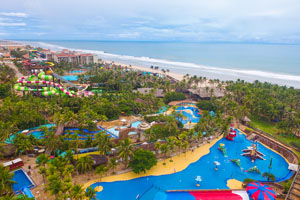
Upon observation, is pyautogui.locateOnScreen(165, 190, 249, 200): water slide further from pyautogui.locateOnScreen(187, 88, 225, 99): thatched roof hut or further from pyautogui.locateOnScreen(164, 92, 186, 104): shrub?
pyautogui.locateOnScreen(187, 88, 225, 99): thatched roof hut

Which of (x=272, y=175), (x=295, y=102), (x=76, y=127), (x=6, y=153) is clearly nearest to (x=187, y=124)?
(x=272, y=175)

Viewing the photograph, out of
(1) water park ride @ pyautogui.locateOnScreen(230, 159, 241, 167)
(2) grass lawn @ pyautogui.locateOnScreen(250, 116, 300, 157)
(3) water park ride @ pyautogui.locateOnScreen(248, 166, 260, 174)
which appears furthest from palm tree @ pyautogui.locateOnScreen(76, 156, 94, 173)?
(2) grass lawn @ pyautogui.locateOnScreen(250, 116, 300, 157)

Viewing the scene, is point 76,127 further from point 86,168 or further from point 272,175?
point 272,175

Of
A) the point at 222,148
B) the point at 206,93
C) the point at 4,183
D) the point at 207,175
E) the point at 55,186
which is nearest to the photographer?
the point at 55,186

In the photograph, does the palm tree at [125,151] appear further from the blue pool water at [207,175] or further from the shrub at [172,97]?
the shrub at [172,97]

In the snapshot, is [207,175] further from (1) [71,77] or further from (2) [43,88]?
(1) [71,77]

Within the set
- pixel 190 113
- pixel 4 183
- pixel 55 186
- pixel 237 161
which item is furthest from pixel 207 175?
pixel 190 113

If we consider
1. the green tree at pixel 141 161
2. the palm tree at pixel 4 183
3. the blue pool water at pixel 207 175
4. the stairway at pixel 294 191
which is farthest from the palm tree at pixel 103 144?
the stairway at pixel 294 191
